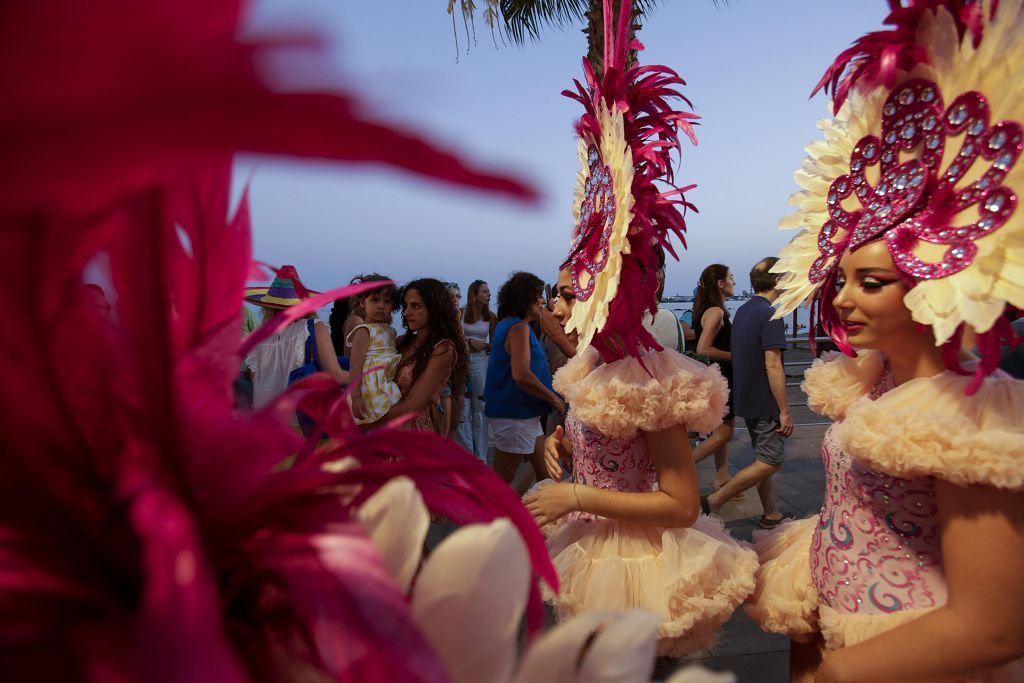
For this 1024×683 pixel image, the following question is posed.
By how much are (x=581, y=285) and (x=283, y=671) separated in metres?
1.53

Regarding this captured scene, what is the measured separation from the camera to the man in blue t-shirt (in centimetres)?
377

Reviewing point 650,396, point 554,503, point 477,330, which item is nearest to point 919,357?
point 650,396

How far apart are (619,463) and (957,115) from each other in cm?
111

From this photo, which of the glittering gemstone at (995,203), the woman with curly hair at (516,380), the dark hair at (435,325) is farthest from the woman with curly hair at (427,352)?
the glittering gemstone at (995,203)

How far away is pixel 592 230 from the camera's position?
1.81m

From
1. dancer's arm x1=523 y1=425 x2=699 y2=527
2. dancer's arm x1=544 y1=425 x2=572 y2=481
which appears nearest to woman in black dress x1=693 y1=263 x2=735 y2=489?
dancer's arm x1=544 y1=425 x2=572 y2=481

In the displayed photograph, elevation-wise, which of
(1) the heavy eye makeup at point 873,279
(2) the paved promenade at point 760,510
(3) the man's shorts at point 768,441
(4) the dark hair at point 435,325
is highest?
(1) the heavy eye makeup at point 873,279

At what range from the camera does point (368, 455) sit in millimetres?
498

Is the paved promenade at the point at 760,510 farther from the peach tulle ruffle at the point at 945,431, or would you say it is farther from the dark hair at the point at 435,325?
the dark hair at the point at 435,325

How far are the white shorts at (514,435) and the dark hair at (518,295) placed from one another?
2.26ft

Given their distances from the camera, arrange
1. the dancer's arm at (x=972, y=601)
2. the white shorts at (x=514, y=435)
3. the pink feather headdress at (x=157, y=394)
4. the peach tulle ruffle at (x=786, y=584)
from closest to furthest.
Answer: the pink feather headdress at (x=157, y=394)
the dancer's arm at (x=972, y=601)
the peach tulle ruffle at (x=786, y=584)
the white shorts at (x=514, y=435)

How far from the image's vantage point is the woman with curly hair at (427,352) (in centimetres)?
312

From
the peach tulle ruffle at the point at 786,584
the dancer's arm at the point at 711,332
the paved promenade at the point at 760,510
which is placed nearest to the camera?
the peach tulle ruffle at the point at 786,584

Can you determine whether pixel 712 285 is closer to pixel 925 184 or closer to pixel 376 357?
pixel 376 357
